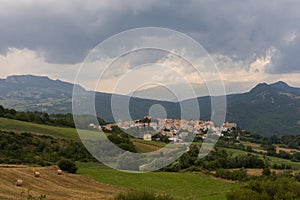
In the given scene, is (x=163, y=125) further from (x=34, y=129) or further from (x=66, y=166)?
(x=34, y=129)

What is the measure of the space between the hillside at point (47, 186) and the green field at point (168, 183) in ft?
14.1

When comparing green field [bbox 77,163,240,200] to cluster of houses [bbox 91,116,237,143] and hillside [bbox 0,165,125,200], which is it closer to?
hillside [bbox 0,165,125,200]

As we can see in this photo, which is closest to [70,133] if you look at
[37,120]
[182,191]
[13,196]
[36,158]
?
[37,120]

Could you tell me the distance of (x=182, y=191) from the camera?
3588 centimetres

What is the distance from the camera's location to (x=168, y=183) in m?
39.4

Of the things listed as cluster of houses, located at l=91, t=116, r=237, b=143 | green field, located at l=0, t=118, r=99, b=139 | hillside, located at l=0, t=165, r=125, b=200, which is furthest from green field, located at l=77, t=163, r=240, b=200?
green field, located at l=0, t=118, r=99, b=139

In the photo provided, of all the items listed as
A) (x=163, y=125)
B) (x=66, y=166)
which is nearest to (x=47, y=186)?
(x=163, y=125)

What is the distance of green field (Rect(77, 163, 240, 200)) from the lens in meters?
34.7

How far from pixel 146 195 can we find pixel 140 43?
647 cm

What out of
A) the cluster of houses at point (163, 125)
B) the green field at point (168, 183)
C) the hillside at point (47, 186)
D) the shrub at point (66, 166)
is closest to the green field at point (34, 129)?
the green field at point (168, 183)

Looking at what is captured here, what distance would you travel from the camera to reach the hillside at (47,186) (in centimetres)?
1956

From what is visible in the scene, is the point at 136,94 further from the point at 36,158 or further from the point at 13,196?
the point at 36,158

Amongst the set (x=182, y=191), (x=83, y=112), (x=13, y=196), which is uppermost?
(x=83, y=112)

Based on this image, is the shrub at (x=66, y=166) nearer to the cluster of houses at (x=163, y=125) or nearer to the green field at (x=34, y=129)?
the cluster of houses at (x=163, y=125)
